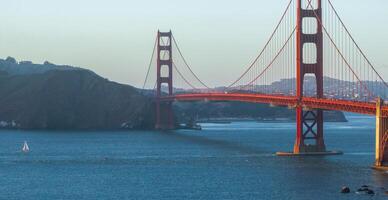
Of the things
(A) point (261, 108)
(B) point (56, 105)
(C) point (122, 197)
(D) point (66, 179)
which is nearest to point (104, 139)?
(B) point (56, 105)

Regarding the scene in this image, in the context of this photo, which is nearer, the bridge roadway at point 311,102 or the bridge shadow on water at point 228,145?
the bridge roadway at point 311,102

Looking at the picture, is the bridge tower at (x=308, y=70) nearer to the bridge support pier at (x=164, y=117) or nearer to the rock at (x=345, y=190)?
the rock at (x=345, y=190)

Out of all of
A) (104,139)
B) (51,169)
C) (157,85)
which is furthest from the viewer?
(157,85)

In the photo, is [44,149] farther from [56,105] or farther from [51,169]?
[56,105]

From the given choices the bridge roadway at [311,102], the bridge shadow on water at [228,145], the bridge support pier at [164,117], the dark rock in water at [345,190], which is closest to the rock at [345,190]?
the dark rock in water at [345,190]

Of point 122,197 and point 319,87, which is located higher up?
point 319,87

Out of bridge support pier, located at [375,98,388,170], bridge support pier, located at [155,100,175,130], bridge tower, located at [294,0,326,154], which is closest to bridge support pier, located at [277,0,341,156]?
bridge tower, located at [294,0,326,154]

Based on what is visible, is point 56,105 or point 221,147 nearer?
point 221,147

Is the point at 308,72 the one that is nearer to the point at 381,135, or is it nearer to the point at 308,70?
the point at 308,70
